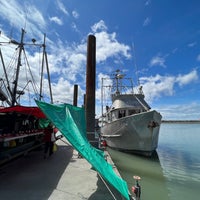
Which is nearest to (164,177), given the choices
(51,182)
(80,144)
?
(51,182)

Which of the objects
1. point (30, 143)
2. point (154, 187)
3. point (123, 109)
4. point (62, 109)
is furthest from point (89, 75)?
point (123, 109)

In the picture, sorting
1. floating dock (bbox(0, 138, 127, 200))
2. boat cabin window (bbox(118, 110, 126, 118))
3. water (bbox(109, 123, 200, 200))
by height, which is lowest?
water (bbox(109, 123, 200, 200))

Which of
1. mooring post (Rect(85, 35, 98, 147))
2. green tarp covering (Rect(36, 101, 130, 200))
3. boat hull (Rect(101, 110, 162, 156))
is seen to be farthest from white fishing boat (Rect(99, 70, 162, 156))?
green tarp covering (Rect(36, 101, 130, 200))

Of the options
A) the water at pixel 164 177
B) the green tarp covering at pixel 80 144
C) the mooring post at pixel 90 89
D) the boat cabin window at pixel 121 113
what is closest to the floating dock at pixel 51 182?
the green tarp covering at pixel 80 144

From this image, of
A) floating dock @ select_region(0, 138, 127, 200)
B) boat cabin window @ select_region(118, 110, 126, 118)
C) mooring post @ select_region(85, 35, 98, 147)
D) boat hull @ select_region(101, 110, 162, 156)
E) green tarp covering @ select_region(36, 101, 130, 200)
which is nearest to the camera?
green tarp covering @ select_region(36, 101, 130, 200)

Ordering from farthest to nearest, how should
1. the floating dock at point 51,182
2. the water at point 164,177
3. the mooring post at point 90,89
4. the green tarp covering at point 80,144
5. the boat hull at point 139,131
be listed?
1. the boat hull at point 139,131
2. the mooring post at point 90,89
3. the water at point 164,177
4. the floating dock at point 51,182
5. the green tarp covering at point 80,144

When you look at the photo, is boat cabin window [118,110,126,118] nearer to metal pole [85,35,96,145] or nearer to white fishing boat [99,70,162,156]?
white fishing boat [99,70,162,156]

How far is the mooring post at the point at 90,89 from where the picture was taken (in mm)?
8398

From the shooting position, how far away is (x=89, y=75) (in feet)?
28.2

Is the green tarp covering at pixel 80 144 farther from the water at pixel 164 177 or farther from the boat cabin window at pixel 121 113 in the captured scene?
the boat cabin window at pixel 121 113

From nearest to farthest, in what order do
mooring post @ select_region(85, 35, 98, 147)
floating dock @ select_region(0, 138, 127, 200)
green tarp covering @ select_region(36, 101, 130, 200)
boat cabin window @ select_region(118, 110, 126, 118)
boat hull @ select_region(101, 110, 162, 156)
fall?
green tarp covering @ select_region(36, 101, 130, 200) < floating dock @ select_region(0, 138, 127, 200) < mooring post @ select_region(85, 35, 98, 147) < boat hull @ select_region(101, 110, 162, 156) < boat cabin window @ select_region(118, 110, 126, 118)

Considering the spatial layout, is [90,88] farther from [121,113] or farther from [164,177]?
[121,113]

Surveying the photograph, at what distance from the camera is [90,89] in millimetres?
8570

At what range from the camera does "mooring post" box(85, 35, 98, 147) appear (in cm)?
840
